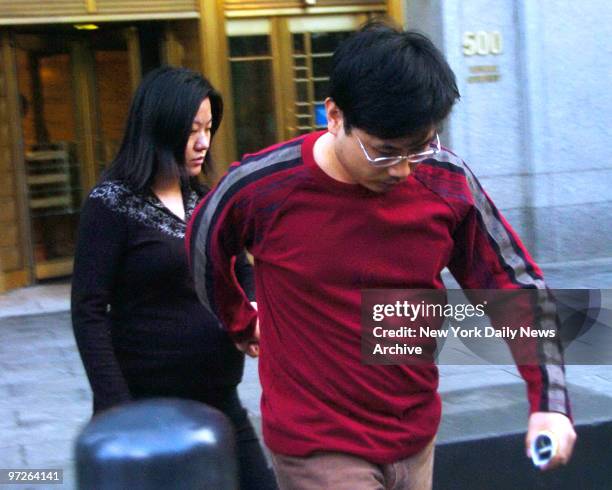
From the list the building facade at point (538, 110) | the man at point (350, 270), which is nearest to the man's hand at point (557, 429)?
the man at point (350, 270)

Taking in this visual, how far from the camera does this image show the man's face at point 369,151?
2.29m

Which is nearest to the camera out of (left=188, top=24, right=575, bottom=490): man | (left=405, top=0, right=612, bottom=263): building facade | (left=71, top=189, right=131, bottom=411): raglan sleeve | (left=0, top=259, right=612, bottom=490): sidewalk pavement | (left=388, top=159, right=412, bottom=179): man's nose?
(left=388, top=159, right=412, bottom=179): man's nose

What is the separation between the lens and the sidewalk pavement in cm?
495

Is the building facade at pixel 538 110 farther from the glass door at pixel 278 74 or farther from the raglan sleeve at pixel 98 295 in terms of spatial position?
the raglan sleeve at pixel 98 295

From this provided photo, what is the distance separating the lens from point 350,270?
2.43 metres

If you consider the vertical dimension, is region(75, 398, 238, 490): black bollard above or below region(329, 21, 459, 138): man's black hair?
below

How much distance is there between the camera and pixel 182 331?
3.01 metres

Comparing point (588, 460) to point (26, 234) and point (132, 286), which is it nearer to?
point (132, 286)

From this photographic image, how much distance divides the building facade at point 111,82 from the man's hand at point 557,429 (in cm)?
Result: 686

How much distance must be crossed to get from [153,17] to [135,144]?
19.9 feet

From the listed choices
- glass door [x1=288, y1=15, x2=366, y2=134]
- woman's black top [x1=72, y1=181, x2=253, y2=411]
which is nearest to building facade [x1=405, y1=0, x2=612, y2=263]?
glass door [x1=288, y1=15, x2=366, y2=134]

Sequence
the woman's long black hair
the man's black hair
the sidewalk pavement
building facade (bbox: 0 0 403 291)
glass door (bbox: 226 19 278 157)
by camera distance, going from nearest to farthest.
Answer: the man's black hair, the woman's long black hair, the sidewalk pavement, building facade (bbox: 0 0 403 291), glass door (bbox: 226 19 278 157)

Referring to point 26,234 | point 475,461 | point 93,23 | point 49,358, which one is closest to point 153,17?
point 93,23

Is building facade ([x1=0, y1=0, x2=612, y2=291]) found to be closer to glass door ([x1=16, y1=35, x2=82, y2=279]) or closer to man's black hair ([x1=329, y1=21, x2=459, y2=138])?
glass door ([x1=16, y1=35, x2=82, y2=279])
